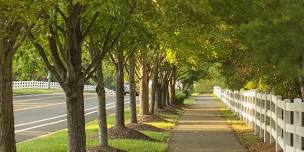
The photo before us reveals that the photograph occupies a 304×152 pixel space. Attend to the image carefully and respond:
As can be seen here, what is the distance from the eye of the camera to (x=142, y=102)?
3052 centimetres

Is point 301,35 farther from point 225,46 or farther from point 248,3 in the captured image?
point 225,46

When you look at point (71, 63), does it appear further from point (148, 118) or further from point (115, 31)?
point (148, 118)

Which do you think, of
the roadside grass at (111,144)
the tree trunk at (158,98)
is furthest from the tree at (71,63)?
the tree trunk at (158,98)

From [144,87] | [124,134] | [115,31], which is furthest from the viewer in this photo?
[144,87]

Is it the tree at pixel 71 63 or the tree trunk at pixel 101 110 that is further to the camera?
the tree trunk at pixel 101 110

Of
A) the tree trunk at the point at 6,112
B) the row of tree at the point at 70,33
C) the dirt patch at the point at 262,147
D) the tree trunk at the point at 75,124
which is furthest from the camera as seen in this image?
the dirt patch at the point at 262,147

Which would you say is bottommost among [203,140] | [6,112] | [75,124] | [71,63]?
[203,140]

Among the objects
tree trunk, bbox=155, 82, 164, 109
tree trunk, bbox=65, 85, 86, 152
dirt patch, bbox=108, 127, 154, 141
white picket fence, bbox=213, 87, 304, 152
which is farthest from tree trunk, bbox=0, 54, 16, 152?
tree trunk, bbox=155, 82, 164, 109

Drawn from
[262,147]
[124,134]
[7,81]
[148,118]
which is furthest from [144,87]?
[7,81]

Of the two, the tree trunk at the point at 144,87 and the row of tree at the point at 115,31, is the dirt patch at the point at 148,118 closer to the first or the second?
the tree trunk at the point at 144,87

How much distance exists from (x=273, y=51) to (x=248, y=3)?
1171 mm

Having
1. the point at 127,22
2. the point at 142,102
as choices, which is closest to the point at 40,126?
the point at 142,102

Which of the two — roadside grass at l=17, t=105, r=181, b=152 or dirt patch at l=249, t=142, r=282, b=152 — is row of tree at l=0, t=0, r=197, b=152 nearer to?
roadside grass at l=17, t=105, r=181, b=152

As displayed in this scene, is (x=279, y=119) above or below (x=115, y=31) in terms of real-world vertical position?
below
